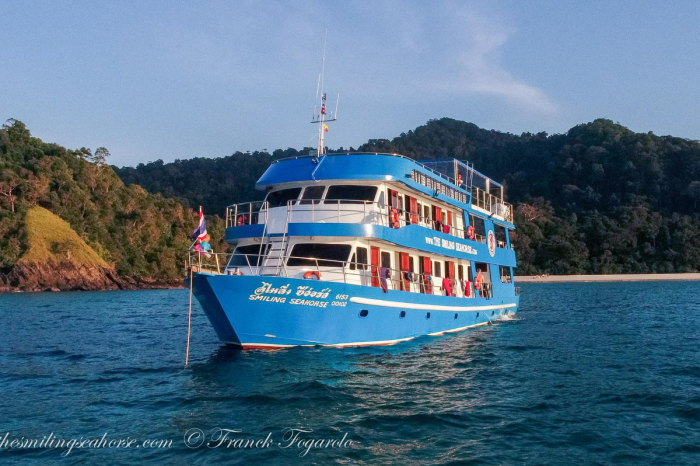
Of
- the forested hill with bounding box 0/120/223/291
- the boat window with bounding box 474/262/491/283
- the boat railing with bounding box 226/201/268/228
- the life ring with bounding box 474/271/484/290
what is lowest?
the life ring with bounding box 474/271/484/290

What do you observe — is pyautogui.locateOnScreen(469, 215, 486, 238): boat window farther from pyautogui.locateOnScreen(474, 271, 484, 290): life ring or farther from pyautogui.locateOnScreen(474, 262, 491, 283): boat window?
pyautogui.locateOnScreen(474, 271, 484, 290): life ring

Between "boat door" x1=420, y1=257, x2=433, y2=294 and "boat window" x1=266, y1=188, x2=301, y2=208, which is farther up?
"boat window" x1=266, y1=188, x2=301, y2=208

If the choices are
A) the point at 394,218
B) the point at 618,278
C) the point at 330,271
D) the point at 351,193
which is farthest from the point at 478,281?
the point at 618,278

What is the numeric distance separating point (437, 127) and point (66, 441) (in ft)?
539

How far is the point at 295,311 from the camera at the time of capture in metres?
14.8

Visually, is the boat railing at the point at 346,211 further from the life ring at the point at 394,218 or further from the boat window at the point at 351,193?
the boat window at the point at 351,193

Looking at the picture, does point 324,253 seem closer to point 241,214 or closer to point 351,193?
point 351,193

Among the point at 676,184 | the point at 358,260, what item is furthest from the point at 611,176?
the point at 358,260

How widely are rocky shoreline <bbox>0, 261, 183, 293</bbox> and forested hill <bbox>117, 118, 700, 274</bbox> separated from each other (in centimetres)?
3618

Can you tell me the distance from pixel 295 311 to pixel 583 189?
333ft

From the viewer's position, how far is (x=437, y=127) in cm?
16738

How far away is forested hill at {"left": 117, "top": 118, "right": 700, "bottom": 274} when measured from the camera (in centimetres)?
8761

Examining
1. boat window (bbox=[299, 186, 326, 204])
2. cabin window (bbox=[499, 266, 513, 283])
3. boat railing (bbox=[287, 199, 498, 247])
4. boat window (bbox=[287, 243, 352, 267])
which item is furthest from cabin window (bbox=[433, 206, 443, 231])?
cabin window (bbox=[499, 266, 513, 283])

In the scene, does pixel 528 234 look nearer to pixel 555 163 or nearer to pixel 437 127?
pixel 555 163
